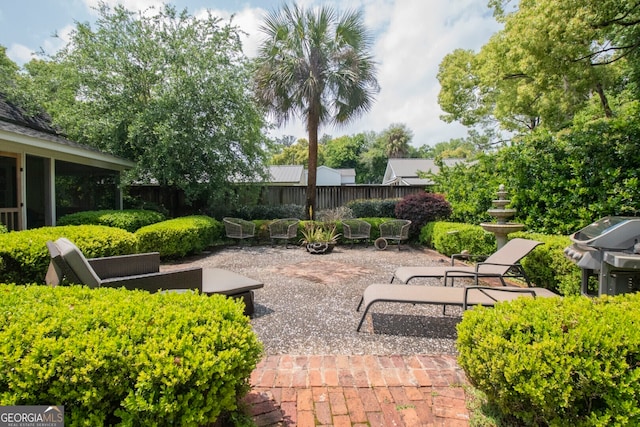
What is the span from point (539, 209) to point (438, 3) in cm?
477

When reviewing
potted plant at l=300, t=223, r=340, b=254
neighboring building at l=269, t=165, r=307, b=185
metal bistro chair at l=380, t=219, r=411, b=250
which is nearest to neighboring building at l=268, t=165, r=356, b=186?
neighboring building at l=269, t=165, r=307, b=185

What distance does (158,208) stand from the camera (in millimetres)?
11977

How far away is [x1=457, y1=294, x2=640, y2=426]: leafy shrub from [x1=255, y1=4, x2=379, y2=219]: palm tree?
10174 millimetres

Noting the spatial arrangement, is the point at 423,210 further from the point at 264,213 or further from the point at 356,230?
the point at 264,213

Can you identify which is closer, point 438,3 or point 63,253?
point 63,253

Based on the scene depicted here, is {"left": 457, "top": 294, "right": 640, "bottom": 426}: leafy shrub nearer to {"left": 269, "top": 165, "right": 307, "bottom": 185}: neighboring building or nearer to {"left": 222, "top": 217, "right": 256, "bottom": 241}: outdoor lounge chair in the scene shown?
{"left": 222, "top": 217, "right": 256, "bottom": 241}: outdoor lounge chair

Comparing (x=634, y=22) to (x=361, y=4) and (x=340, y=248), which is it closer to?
(x=361, y=4)

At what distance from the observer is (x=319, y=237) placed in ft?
30.8

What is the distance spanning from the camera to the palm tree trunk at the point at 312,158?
11.4m

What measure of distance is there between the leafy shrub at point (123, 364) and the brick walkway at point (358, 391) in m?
0.58

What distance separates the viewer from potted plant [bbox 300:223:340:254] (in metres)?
9.16

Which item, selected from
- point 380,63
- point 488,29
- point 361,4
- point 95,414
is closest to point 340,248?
point 380,63

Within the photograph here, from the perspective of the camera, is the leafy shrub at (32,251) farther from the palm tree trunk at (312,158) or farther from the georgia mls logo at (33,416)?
the palm tree trunk at (312,158)

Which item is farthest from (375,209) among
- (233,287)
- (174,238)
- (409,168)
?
(409,168)
